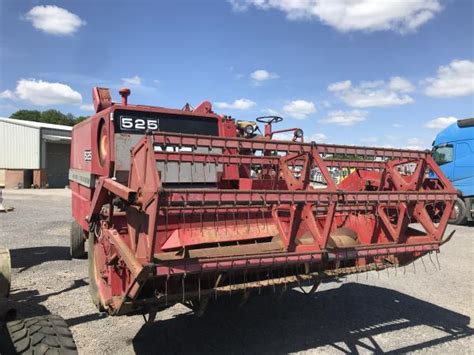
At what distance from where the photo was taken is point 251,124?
19.5ft

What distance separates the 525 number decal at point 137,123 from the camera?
4852mm

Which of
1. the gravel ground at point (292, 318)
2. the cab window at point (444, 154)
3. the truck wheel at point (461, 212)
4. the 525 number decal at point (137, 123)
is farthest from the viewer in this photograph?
the cab window at point (444, 154)

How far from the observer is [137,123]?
493cm

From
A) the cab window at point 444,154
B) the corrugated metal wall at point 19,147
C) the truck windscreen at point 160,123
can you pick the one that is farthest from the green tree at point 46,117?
the truck windscreen at point 160,123

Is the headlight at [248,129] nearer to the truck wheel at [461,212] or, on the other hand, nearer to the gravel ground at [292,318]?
the gravel ground at [292,318]

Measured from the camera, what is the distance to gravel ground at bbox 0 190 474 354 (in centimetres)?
396

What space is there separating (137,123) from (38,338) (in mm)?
2715

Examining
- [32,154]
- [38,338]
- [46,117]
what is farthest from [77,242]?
[46,117]

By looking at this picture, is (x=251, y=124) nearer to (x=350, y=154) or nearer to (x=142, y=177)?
(x=350, y=154)

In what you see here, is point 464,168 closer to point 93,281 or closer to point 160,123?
point 160,123

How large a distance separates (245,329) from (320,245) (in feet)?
4.76

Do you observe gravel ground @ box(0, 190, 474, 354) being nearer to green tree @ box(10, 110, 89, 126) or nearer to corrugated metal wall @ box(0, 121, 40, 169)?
corrugated metal wall @ box(0, 121, 40, 169)

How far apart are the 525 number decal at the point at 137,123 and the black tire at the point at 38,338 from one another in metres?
2.43

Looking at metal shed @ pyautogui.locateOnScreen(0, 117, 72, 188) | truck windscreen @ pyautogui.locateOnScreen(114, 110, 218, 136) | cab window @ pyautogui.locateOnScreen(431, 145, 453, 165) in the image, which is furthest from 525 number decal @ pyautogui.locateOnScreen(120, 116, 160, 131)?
metal shed @ pyautogui.locateOnScreen(0, 117, 72, 188)
